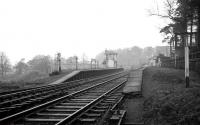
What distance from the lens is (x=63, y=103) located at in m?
9.79

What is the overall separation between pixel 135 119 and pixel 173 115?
1281 millimetres

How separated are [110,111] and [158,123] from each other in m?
1.89

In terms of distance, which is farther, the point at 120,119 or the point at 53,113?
the point at 53,113

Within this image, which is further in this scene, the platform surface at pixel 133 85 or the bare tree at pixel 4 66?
the bare tree at pixel 4 66

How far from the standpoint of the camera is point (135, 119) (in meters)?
7.43

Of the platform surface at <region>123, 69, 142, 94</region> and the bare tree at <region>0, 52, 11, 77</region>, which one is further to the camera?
the bare tree at <region>0, 52, 11, 77</region>

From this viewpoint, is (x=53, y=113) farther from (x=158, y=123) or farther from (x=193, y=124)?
(x=193, y=124)

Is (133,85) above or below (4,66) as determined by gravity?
below

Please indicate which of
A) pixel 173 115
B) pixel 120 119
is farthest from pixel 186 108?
pixel 120 119

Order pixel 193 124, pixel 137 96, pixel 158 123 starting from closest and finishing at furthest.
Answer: pixel 193 124 → pixel 158 123 → pixel 137 96

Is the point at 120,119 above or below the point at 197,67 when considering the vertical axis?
below

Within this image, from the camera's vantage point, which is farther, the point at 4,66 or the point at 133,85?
the point at 4,66

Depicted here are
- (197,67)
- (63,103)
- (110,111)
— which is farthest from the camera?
(197,67)

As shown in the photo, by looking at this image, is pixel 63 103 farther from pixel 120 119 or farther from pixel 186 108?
pixel 186 108
